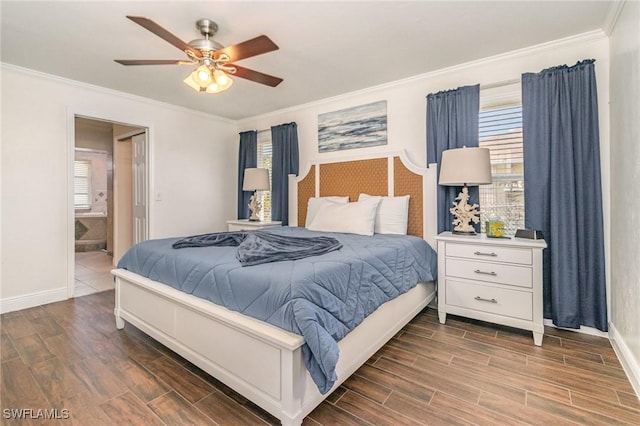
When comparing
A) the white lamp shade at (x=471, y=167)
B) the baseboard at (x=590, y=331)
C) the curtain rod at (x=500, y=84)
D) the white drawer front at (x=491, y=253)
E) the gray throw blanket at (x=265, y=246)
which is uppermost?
the curtain rod at (x=500, y=84)

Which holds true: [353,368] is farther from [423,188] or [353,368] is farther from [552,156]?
[552,156]

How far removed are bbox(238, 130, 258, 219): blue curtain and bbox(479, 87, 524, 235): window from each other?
3.21 meters

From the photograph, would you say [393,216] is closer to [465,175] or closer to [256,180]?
[465,175]

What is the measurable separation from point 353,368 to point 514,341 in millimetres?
1402

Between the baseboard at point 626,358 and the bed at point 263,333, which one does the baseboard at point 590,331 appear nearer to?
the baseboard at point 626,358

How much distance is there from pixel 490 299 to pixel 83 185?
853cm

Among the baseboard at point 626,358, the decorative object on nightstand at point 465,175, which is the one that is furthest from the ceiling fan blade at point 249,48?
the baseboard at point 626,358

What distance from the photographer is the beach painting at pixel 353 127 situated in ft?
12.0

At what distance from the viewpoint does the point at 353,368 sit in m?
1.87

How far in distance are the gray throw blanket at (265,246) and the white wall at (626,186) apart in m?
1.85

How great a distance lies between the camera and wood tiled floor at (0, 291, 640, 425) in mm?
1589

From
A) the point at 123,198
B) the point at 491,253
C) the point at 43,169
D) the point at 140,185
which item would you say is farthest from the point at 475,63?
the point at 123,198

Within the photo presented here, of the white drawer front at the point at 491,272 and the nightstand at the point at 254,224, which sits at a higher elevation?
the nightstand at the point at 254,224

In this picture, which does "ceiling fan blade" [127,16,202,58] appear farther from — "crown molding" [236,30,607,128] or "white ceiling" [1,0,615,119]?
"crown molding" [236,30,607,128]
